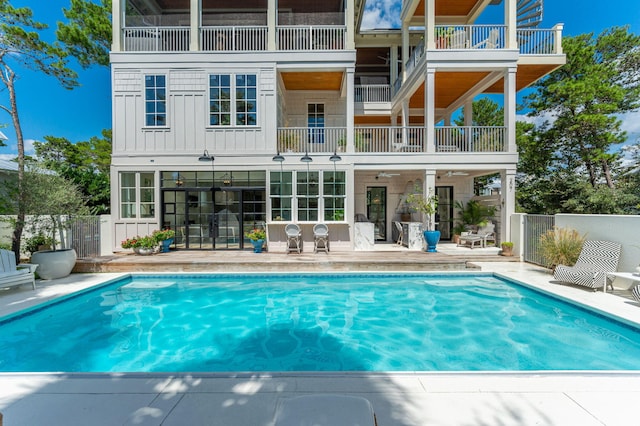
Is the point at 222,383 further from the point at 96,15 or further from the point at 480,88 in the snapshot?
the point at 96,15

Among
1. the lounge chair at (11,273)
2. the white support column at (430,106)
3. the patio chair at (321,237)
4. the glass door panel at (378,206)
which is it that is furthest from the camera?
the glass door panel at (378,206)

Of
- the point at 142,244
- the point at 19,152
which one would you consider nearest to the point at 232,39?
the point at 19,152

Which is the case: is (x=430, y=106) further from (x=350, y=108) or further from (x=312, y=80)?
(x=312, y=80)

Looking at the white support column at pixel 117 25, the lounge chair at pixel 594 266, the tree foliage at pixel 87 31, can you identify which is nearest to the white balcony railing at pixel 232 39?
the white support column at pixel 117 25

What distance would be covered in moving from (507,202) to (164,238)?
36.0ft

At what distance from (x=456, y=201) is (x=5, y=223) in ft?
48.9

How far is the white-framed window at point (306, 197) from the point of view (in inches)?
385

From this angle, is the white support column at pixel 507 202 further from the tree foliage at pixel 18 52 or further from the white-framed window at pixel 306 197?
the tree foliage at pixel 18 52

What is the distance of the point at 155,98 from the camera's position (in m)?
9.76

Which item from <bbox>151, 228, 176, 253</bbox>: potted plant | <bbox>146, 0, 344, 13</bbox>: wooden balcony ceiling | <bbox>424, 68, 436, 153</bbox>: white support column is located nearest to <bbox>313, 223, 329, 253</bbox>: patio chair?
<bbox>424, 68, 436, 153</bbox>: white support column

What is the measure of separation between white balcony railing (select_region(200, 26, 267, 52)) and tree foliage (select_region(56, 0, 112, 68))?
8.33 m

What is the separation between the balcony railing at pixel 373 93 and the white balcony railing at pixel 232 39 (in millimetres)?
4988

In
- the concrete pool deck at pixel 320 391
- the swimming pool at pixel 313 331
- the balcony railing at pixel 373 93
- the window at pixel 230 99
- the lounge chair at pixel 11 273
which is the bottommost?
the swimming pool at pixel 313 331

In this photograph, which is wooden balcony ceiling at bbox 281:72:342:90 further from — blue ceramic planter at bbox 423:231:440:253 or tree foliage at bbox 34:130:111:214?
tree foliage at bbox 34:130:111:214
